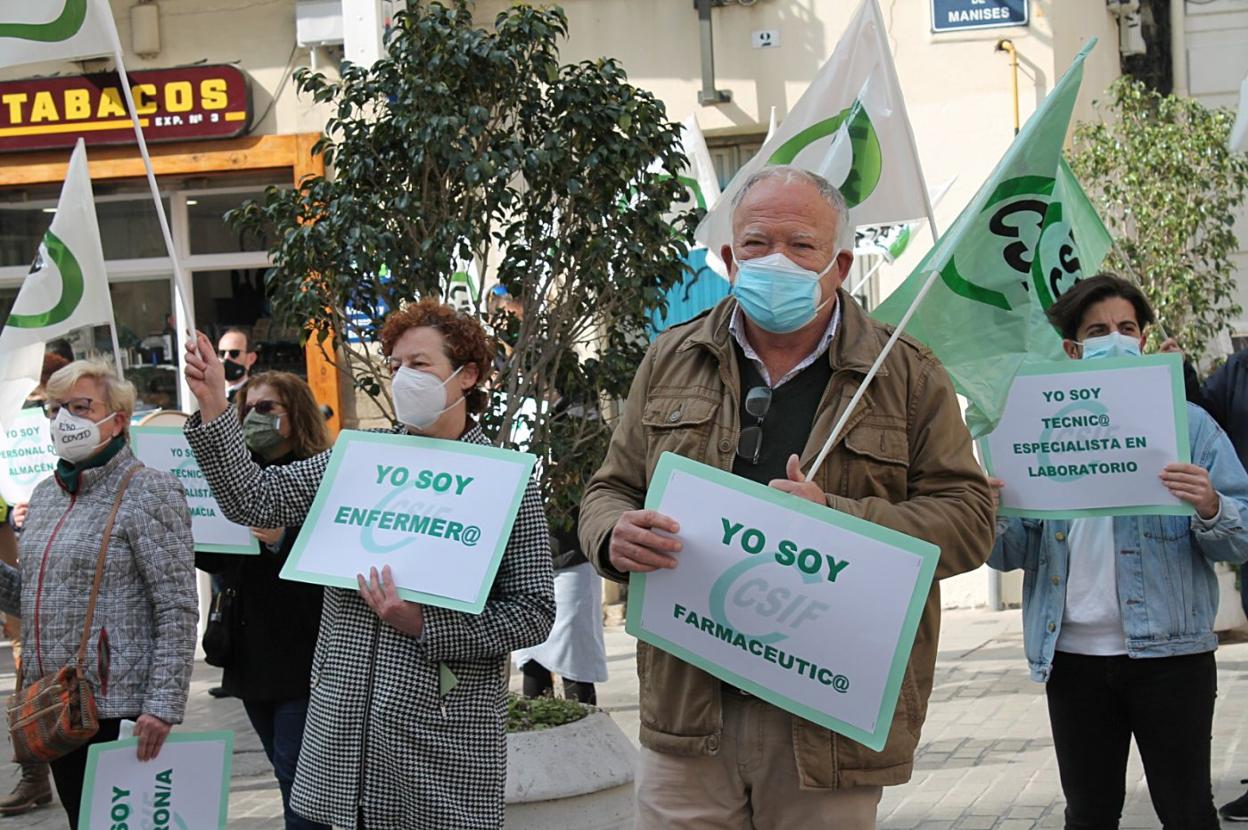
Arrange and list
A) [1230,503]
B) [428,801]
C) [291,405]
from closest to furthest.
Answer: [428,801]
[1230,503]
[291,405]

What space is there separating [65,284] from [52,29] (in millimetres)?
2392

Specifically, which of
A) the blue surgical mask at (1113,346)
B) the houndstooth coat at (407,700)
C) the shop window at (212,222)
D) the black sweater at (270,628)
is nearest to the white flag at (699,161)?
the shop window at (212,222)

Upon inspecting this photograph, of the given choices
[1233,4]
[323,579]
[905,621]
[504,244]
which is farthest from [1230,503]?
[1233,4]

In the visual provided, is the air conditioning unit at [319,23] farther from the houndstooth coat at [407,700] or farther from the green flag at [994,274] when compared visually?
the green flag at [994,274]

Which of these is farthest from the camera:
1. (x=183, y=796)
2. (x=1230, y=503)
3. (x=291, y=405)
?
(x=291, y=405)

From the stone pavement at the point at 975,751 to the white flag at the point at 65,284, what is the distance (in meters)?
2.27

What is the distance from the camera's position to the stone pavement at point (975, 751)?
266 inches

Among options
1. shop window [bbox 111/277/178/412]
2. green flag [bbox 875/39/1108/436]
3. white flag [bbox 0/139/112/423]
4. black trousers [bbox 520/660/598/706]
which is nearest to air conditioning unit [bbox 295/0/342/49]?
shop window [bbox 111/277/178/412]

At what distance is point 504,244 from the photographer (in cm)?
631

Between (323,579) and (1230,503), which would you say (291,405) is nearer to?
(323,579)

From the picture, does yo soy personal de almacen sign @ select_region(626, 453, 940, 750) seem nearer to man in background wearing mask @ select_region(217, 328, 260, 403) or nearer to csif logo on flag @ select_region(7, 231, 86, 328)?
csif logo on flag @ select_region(7, 231, 86, 328)

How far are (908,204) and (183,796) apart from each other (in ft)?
11.9

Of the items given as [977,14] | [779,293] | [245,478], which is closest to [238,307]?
[977,14]

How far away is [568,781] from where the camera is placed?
18.9 feet
